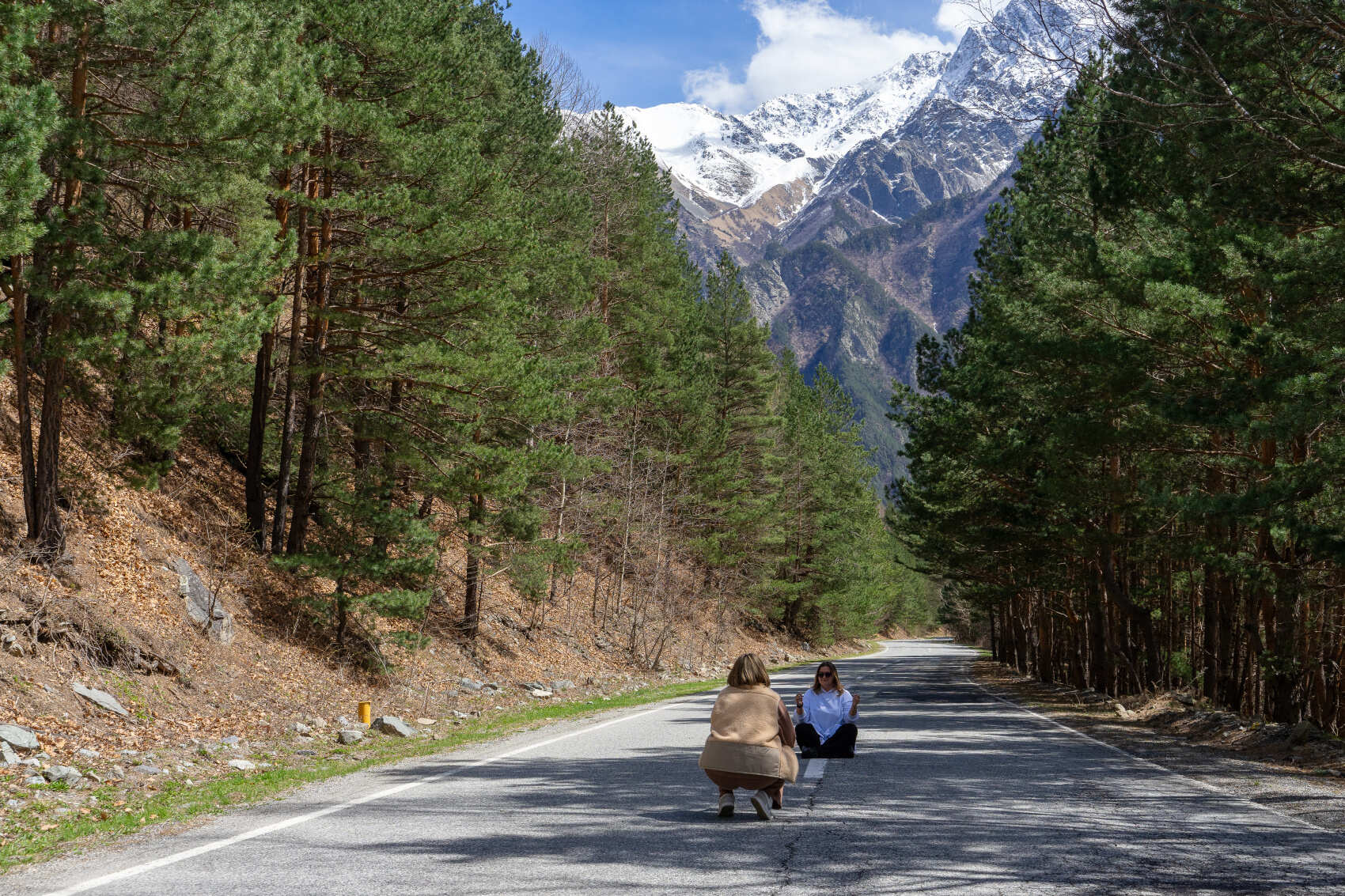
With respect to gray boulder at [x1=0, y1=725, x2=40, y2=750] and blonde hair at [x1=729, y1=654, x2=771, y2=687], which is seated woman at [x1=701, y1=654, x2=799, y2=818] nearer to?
blonde hair at [x1=729, y1=654, x2=771, y2=687]

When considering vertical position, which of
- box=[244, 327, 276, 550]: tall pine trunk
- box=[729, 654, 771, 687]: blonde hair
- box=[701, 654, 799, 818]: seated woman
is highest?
box=[244, 327, 276, 550]: tall pine trunk

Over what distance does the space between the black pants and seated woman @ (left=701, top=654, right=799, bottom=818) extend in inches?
149

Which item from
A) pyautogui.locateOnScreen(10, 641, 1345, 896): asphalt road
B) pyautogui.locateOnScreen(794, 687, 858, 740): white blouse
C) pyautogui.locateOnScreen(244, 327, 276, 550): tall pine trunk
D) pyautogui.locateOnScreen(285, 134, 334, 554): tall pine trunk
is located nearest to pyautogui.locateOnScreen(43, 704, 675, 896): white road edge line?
pyautogui.locateOnScreen(10, 641, 1345, 896): asphalt road

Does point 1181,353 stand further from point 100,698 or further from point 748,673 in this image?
point 100,698

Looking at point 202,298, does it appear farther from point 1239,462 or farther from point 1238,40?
point 1239,462

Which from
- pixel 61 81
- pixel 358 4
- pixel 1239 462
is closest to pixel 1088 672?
pixel 1239 462

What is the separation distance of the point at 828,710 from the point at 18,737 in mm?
8190

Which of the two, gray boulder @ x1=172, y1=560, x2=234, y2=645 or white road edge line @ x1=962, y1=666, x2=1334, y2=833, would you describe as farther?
gray boulder @ x1=172, y1=560, x2=234, y2=645

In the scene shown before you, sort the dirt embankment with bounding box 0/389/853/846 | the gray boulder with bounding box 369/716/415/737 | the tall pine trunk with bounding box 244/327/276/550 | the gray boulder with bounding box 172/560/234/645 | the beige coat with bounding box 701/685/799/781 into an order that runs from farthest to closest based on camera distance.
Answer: the tall pine trunk with bounding box 244/327/276/550 → the gray boulder with bounding box 172/560/234/645 → the gray boulder with bounding box 369/716/415/737 → the dirt embankment with bounding box 0/389/853/846 → the beige coat with bounding box 701/685/799/781

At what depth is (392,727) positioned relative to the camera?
46.8 ft

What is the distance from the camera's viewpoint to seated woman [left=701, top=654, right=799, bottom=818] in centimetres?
753

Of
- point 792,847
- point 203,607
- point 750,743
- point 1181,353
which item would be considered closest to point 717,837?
point 792,847

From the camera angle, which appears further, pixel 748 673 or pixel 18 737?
pixel 18 737

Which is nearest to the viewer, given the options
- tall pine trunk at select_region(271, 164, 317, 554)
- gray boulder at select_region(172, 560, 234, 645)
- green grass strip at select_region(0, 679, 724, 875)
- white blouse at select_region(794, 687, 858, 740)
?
green grass strip at select_region(0, 679, 724, 875)
